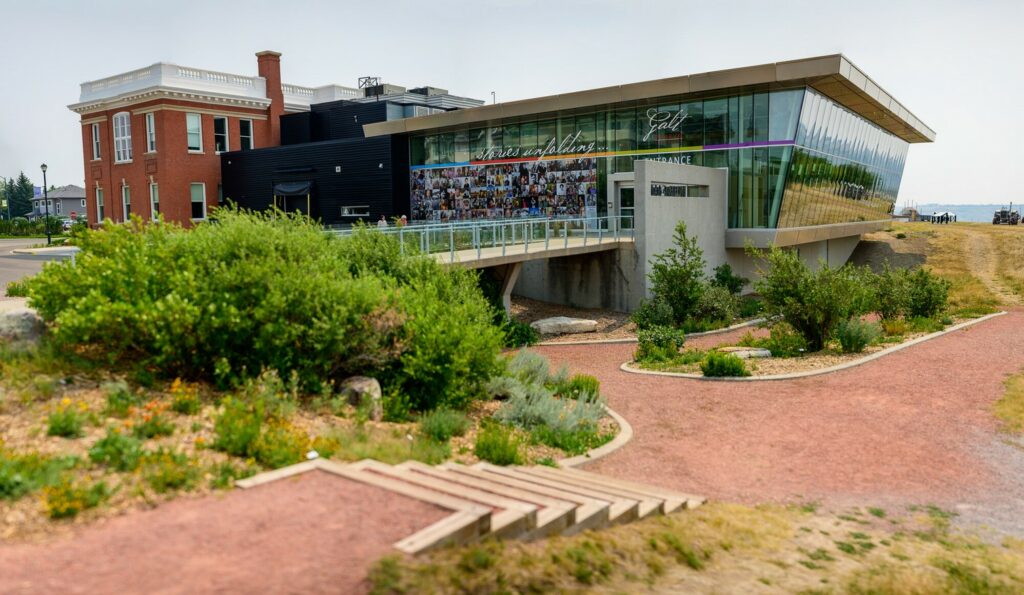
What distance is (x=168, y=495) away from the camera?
668 centimetres

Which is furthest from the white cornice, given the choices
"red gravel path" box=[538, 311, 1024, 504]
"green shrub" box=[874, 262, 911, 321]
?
"green shrub" box=[874, 262, 911, 321]

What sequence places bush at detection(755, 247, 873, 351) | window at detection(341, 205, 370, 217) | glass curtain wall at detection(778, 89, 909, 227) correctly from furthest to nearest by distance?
window at detection(341, 205, 370, 217) → glass curtain wall at detection(778, 89, 909, 227) → bush at detection(755, 247, 873, 351)

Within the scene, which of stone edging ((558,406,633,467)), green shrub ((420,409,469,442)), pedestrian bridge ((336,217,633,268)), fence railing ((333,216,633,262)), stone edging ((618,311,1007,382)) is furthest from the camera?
pedestrian bridge ((336,217,633,268))

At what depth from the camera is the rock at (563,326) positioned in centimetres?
2573

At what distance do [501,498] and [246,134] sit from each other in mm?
47382

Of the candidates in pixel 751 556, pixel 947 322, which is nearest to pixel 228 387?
pixel 751 556

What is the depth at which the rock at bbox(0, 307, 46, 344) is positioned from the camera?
10586 millimetres

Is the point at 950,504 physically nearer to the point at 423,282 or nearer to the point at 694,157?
the point at 423,282

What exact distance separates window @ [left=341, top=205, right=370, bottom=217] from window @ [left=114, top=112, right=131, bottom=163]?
1678 centimetres

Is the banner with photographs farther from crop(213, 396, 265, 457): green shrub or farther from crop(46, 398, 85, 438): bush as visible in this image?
crop(46, 398, 85, 438): bush

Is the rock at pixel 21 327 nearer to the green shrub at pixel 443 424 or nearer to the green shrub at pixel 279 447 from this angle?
the green shrub at pixel 279 447

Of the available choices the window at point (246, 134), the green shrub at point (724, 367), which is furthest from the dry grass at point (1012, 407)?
the window at point (246, 134)

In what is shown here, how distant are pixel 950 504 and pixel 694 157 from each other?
24454mm

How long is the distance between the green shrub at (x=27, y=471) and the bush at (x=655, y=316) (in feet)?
64.3
